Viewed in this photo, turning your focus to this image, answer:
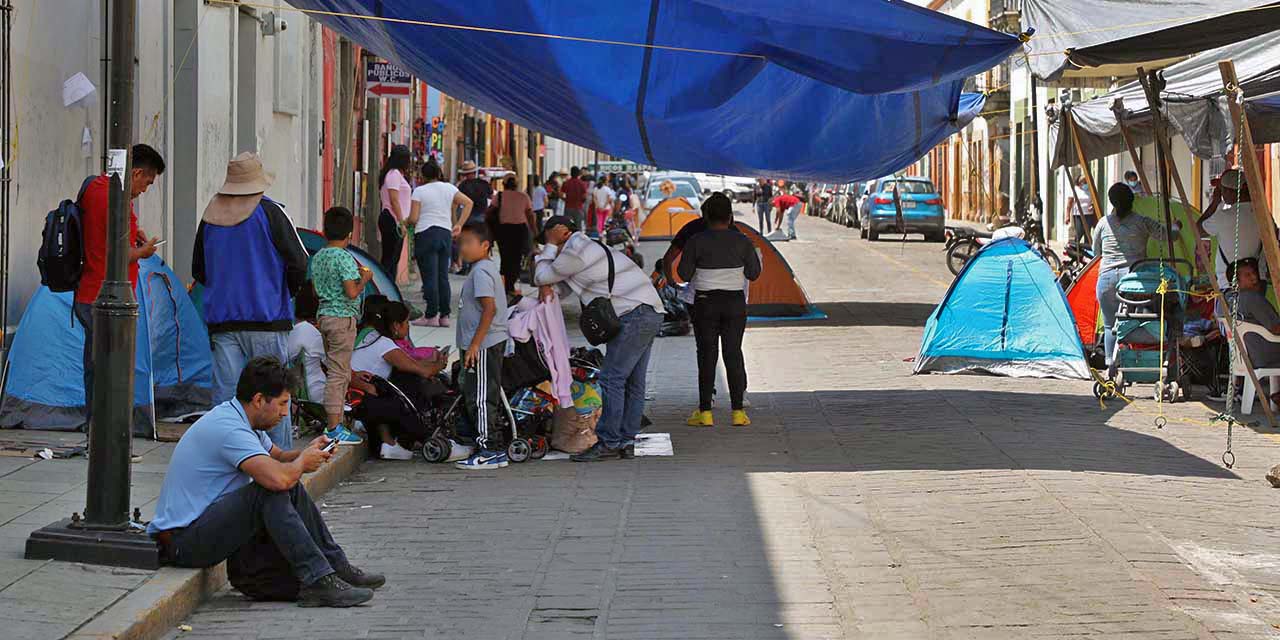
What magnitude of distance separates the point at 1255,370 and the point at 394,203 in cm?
947

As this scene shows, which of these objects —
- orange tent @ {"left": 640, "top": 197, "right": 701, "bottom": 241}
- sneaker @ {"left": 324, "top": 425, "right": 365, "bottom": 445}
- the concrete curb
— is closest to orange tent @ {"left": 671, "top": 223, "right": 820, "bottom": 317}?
sneaker @ {"left": 324, "top": 425, "right": 365, "bottom": 445}

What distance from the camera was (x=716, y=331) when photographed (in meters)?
11.4

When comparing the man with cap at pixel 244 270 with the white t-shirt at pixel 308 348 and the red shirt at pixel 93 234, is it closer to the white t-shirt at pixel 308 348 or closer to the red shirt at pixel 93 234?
the red shirt at pixel 93 234

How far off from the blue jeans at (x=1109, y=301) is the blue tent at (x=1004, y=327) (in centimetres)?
41

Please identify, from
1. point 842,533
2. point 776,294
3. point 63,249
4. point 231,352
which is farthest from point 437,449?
point 776,294

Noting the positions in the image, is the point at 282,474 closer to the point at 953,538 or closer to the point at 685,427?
the point at 953,538

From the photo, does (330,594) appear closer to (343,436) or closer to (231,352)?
(231,352)

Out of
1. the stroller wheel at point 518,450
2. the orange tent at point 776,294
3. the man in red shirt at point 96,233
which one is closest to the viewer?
the man in red shirt at point 96,233

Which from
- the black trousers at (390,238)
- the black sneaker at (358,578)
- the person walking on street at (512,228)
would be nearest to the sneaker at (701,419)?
the black sneaker at (358,578)

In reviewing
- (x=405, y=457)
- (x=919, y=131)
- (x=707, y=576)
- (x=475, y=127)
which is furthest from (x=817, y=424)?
(x=475, y=127)

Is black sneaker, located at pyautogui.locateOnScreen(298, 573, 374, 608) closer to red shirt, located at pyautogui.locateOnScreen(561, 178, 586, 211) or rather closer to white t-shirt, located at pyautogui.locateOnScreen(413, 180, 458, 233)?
white t-shirt, located at pyautogui.locateOnScreen(413, 180, 458, 233)

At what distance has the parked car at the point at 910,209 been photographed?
135 feet

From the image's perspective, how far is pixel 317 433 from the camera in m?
10.2

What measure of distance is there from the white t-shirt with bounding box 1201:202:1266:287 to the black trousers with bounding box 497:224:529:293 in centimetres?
912
